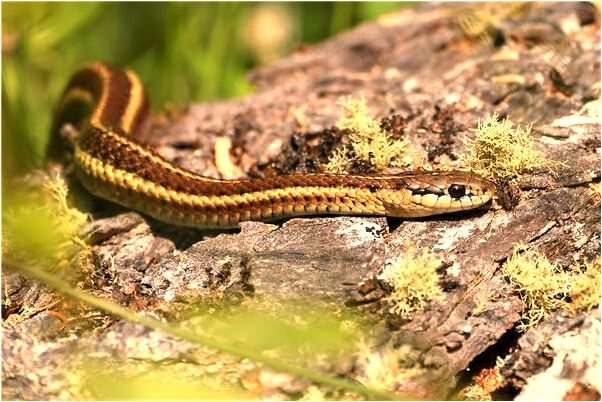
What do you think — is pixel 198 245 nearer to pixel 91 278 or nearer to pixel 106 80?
pixel 91 278

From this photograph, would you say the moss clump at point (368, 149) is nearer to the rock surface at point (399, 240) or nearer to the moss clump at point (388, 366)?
the rock surface at point (399, 240)

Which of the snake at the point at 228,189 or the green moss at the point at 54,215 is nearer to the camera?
the green moss at the point at 54,215

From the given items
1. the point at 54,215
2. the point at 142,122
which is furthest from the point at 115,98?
the point at 54,215

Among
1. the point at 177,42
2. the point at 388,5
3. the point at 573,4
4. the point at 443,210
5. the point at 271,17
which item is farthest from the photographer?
the point at 271,17

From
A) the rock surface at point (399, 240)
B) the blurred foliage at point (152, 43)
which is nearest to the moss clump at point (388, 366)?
the rock surface at point (399, 240)

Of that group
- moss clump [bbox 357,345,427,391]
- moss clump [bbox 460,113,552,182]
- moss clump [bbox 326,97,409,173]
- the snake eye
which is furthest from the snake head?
moss clump [bbox 357,345,427,391]

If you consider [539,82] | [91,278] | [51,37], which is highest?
[51,37]

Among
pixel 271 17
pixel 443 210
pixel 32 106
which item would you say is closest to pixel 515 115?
pixel 443 210
